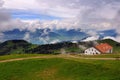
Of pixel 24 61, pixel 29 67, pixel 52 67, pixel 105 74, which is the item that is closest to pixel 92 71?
pixel 105 74

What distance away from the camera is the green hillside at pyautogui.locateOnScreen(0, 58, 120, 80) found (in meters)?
66.0

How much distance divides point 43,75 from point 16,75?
661 cm

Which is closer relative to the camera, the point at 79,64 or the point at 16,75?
the point at 16,75

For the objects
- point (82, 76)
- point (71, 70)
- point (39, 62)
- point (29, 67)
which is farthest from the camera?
point (39, 62)

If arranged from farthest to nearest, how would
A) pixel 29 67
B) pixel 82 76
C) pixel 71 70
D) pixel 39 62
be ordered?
1. pixel 39 62
2. pixel 29 67
3. pixel 71 70
4. pixel 82 76

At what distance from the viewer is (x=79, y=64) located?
7638 cm

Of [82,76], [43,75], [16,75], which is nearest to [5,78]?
[16,75]

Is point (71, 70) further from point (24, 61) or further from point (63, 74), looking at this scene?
point (24, 61)

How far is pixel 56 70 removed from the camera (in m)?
72.2

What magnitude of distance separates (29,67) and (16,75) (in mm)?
7559

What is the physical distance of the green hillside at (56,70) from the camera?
6600 centimetres

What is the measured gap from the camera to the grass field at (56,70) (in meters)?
66.0

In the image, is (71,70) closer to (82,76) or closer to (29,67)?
(82,76)

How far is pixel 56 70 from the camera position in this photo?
72250mm
